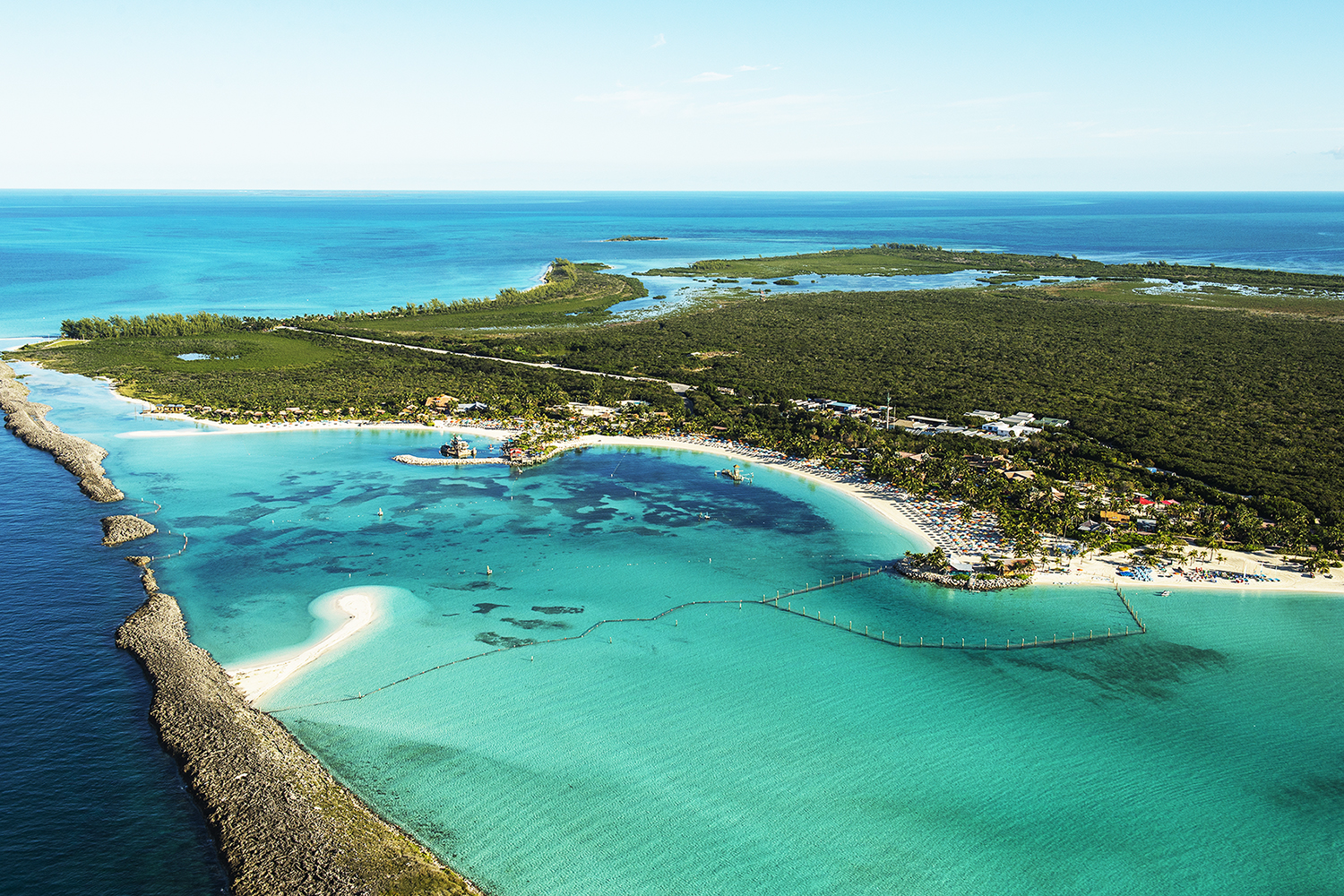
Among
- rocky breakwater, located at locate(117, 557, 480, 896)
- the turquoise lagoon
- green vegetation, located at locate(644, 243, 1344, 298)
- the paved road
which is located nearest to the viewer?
rocky breakwater, located at locate(117, 557, 480, 896)

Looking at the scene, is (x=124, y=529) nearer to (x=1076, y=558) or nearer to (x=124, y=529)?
(x=124, y=529)

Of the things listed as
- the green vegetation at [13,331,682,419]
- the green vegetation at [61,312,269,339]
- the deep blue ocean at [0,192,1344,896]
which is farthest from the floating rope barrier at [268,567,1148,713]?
the green vegetation at [61,312,269,339]

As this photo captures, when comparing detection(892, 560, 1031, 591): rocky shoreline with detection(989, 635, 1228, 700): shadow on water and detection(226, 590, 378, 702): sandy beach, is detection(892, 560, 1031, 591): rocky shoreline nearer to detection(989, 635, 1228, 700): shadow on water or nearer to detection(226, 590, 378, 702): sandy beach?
detection(989, 635, 1228, 700): shadow on water

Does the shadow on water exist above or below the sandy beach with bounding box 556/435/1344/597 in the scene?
below

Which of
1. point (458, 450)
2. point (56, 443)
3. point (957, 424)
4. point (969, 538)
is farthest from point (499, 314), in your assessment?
point (969, 538)

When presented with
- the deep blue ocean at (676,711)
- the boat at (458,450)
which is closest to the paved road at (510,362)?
the boat at (458,450)

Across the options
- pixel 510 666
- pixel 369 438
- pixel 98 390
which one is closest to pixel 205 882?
pixel 510 666

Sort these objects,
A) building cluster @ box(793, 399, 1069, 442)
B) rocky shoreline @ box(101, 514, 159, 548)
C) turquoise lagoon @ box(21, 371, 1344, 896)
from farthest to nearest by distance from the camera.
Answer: building cluster @ box(793, 399, 1069, 442) → rocky shoreline @ box(101, 514, 159, 548) → turquoise lagoon @ box(21, 371, 1344, 896)
